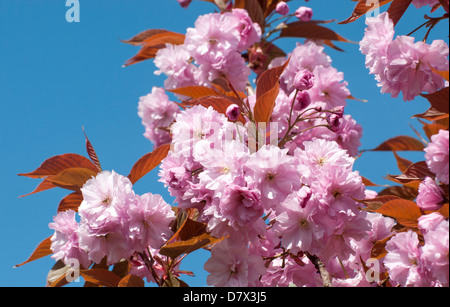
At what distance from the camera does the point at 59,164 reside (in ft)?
5.94

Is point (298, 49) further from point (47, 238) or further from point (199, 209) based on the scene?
point (47, 238)

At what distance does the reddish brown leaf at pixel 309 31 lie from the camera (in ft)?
10.00

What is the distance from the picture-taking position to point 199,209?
1.58 meters

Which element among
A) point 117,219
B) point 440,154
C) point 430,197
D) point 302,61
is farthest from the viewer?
point 302,61

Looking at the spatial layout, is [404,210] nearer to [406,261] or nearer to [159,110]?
[406,261]

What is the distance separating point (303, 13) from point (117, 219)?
2.02 metres

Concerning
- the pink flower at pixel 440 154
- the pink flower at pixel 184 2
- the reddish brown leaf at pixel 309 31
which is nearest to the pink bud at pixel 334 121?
the pink flower at pixel 440 154

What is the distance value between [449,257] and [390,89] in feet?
1.87

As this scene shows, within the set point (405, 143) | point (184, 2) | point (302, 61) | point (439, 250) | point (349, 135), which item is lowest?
point (439, 250)

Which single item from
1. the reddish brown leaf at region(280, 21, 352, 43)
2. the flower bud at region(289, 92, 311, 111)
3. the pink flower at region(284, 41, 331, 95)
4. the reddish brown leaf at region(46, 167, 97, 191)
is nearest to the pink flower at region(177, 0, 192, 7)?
the reddish brown leaf at region(280, 21, 352, 43)

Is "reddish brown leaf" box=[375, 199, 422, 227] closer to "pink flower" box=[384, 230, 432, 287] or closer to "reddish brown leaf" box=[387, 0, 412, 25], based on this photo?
"pink flower" box=[384, 230, 432, 287]

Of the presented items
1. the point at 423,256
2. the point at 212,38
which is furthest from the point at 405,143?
the point at 212,38

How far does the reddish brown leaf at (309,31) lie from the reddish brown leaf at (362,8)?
1.46m
